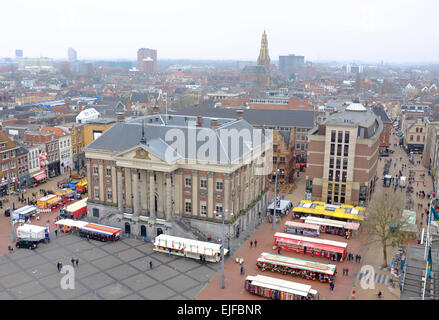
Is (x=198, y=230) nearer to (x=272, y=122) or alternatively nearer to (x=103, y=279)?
(x=103, y=279)

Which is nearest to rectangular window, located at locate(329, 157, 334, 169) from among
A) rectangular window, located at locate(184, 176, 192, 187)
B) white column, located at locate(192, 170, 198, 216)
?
white column, located at locate(192, 170, 198, 216)

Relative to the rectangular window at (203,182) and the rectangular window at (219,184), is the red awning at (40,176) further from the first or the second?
the rectangular window at (219,184)

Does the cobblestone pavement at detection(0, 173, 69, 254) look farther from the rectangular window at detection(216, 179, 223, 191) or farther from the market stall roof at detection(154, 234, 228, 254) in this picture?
the rectangular window at detection(216, 179, 223, 191)

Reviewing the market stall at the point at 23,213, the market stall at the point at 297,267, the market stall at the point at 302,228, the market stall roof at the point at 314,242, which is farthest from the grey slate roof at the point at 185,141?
the market stall at the point at 23,213

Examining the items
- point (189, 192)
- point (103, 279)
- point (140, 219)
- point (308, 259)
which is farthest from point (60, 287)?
point (308, 259)

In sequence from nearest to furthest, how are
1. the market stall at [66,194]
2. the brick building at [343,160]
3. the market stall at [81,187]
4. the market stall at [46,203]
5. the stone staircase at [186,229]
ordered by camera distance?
the stone staircase at [186,229]
the brick building at [343,160]
the market stall at [46,203]
the market stall at [66,194]
the market stall at [81,187]

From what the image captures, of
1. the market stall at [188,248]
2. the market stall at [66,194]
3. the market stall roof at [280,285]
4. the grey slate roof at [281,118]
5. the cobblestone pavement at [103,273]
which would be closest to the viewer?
the market stall roof at [280,285]
